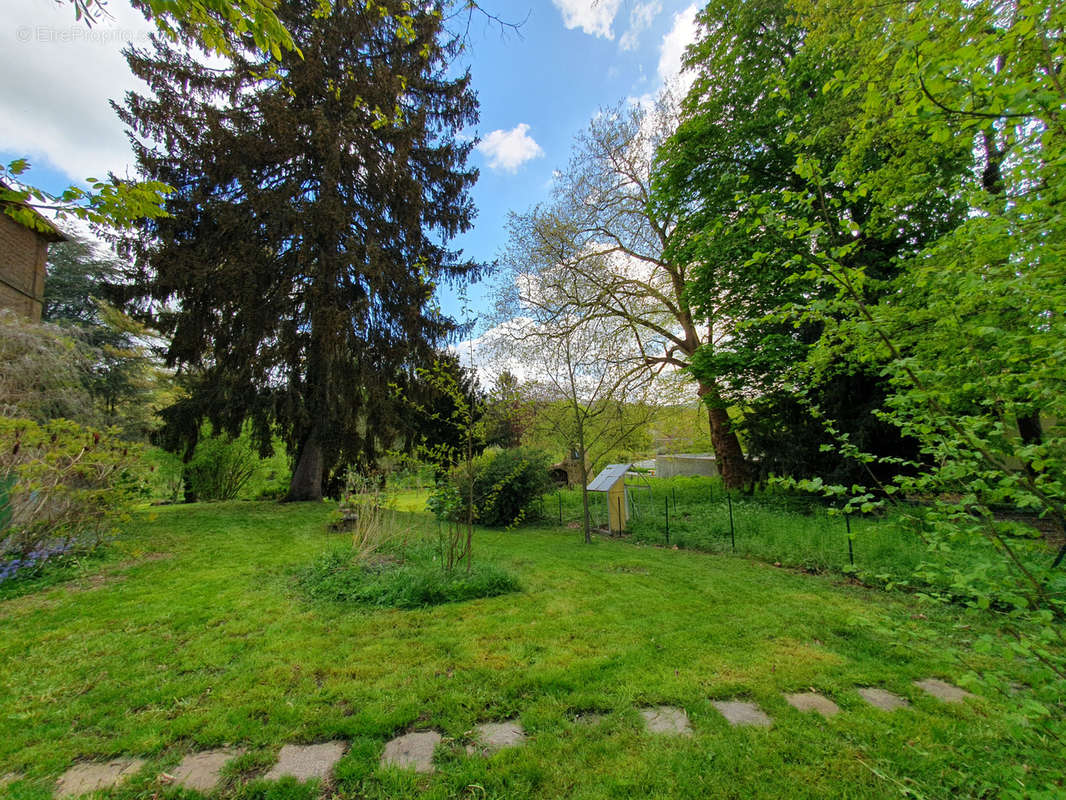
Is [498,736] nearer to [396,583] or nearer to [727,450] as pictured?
[396,583]

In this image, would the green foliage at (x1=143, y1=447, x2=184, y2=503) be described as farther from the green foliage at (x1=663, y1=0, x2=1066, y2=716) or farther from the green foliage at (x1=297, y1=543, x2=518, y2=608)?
the green foliage at (x1=663, y1=0, x2=1066, y2=716)

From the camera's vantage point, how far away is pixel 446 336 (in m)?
12.2

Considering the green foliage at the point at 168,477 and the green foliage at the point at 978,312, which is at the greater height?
the green foliage at the point at 978,312

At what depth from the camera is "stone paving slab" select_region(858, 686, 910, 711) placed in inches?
87.9

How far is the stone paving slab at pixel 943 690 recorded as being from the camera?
229 centimetres

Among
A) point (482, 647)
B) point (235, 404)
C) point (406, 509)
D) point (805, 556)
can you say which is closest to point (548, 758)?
point (482, 647)

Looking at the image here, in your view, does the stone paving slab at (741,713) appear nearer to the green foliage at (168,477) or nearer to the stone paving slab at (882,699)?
the stone paving slab at (882,699)

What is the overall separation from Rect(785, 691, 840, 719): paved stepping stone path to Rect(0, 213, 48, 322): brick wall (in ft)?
51.5

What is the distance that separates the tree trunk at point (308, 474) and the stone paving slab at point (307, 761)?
10.8m

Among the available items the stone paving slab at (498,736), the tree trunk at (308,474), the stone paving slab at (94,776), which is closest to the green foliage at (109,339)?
the tree trunk at (308,474)

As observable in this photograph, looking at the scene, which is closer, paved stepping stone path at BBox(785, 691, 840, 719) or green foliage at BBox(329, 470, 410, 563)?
paved stepping stone path at BBox(785, 691, 840, 719)

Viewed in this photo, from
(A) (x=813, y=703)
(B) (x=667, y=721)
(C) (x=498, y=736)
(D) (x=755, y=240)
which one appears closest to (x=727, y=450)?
(D) (x=755, y=240)

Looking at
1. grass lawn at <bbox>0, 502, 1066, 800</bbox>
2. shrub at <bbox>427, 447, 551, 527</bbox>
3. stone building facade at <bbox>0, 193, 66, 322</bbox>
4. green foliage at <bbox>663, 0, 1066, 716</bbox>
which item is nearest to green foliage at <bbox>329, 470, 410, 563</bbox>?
grass lawn at <bbox>0, 502, 1066, 800</bbox>

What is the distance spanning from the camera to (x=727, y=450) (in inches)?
434
